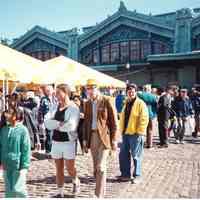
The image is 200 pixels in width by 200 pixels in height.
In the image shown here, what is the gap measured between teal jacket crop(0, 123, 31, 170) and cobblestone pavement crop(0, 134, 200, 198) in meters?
1.28

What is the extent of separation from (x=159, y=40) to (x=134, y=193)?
62.6 feet

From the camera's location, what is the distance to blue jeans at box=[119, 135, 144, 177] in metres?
5.35

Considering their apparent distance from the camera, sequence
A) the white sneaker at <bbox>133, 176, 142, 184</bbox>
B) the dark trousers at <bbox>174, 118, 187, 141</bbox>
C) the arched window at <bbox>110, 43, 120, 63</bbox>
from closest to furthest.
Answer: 1. the white sneaker at <bbox>133, 176, 142, 184</bbox>
2. the dark trousers at <bbox>174, 118, 187, 141</bbox>
3. the arched window at <bbox>110, 43, 120, 63</bbox>

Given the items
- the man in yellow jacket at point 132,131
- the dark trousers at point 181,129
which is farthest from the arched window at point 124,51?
the man in yellow jacket at point 132,131

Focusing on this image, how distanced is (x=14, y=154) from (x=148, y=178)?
2671 mm

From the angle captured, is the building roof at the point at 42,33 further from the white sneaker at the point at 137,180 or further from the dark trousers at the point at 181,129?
the white sneaker at the point at 137,180

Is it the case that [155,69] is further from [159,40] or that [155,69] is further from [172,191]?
[172,191]

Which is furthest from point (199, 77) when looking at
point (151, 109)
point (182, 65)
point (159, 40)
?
point (151, 109)

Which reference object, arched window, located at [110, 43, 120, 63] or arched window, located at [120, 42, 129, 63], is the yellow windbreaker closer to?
arched window, located at [120, 42, 129, 63]

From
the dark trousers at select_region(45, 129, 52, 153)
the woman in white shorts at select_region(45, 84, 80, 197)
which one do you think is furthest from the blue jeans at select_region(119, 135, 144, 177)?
the dark trousers at select_region(45, 129, 52, 153)

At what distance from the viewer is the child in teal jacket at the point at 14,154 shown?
3.47 m

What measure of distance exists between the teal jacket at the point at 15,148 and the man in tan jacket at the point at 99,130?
40.8 inches

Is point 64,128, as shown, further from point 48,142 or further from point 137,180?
point 48,142

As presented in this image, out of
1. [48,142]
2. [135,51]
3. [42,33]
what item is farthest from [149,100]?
[42,33]
